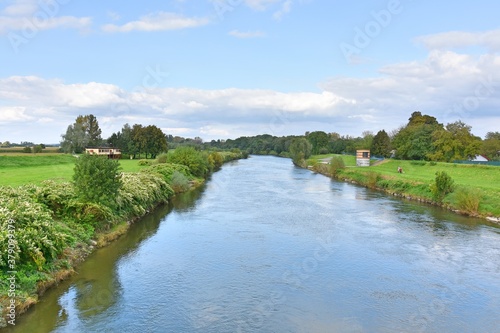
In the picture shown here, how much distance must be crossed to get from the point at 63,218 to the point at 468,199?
33.9 metres

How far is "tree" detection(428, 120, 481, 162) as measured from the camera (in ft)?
219

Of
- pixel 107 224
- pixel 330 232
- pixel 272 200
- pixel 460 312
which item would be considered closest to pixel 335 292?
pixel 460 312

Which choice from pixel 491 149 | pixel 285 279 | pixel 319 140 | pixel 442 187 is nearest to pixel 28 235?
pixel 285 279

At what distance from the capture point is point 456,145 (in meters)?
67.8

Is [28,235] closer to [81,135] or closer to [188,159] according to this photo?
[188,159]

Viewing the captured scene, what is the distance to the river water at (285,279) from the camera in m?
14.9

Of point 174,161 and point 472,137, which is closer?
point 174,161

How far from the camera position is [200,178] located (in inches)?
2601

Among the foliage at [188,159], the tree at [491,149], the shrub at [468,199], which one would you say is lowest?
the shrub at [468,199]

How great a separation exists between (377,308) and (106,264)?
44.2 feet

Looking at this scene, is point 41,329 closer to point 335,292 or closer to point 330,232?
point 335,292

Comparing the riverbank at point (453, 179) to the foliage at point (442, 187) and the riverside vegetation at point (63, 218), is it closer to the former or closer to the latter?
the foliage at point (442, 187)

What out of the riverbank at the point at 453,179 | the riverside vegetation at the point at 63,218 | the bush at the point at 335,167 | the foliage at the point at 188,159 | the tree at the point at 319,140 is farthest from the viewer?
the tree at the point at 319,140

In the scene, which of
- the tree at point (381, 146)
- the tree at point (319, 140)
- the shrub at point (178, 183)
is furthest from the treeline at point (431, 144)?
the shrub at point (178, 183)
